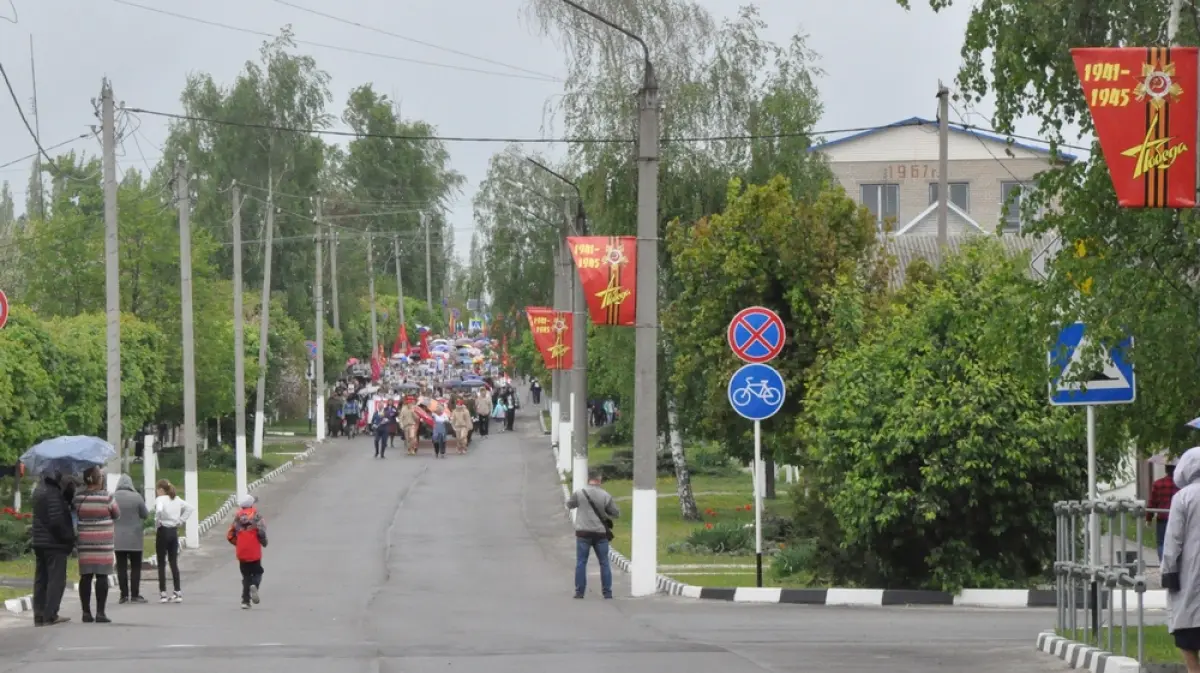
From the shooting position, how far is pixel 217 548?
38438mm

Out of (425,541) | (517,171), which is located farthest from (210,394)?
(517,171)

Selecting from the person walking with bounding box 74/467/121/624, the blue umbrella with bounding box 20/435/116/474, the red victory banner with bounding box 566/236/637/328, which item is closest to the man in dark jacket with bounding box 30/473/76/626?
the person walking with bounding box 74/467/121/624

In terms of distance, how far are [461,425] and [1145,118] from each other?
50.9 metres

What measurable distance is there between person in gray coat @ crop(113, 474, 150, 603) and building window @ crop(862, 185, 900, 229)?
5591cm

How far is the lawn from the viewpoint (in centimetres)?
2795

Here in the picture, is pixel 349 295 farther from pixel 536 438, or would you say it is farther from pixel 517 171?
pixel 536 438

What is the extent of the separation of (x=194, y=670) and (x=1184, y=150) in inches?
301

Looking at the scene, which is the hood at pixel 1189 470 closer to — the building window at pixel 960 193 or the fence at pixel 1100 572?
the fence at pixel 1100 572

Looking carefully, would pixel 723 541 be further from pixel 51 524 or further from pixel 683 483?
pixel 51 524

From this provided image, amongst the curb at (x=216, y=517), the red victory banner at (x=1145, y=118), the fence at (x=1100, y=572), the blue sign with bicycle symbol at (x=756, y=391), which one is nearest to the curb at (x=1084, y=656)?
the fence at (x=1100, y=572)

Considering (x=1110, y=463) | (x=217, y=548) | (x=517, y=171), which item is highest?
(x=517, y=171)

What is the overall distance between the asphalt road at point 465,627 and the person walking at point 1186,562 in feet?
8.75

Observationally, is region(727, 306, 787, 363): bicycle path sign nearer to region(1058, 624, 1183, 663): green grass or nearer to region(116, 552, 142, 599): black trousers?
region(116, 552, 142, 599): black trousers

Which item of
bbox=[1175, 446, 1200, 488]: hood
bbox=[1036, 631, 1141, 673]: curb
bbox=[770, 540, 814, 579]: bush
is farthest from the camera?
bbox=[770, 540, 814, 579]: bush
